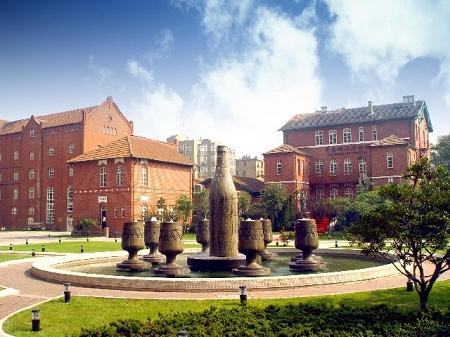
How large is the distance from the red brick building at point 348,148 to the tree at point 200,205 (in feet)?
28.5

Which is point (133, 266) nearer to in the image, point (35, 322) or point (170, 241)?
point (170, 241)

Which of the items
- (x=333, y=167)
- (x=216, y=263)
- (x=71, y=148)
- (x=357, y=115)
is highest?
(x=357, y=115)

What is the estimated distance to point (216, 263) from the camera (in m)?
16.4

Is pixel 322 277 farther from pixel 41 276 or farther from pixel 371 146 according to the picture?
pixel 371 146

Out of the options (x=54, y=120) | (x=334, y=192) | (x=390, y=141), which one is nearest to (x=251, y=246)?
(x=390, y=141)

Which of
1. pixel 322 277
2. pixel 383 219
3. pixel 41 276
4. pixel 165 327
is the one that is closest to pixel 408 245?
pixel 383 219

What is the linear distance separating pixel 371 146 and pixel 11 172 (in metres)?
46.5

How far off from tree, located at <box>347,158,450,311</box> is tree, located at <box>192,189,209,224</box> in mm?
37150

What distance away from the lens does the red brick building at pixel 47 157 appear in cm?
5778

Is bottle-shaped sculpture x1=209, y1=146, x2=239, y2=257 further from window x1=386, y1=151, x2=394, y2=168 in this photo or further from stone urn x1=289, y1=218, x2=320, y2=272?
window x1=386, y1=151, x2=394, y2=168

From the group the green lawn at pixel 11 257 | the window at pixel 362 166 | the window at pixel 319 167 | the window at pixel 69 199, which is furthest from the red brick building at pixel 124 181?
Result: the green lawn at pixel 11 257

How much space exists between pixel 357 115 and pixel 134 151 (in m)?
27.2

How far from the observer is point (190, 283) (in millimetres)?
13094

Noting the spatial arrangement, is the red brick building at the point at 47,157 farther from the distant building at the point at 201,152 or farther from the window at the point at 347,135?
the distant building at the point at 201,152
